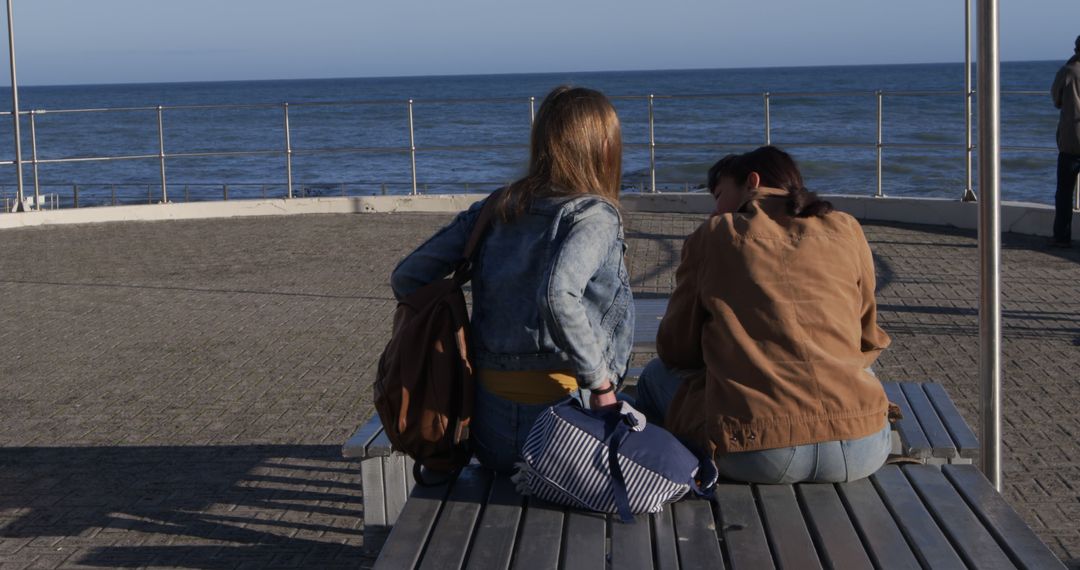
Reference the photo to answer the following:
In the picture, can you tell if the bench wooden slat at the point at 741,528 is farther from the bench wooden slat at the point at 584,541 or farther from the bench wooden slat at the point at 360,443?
the bench wooden slat at the point at 360,443

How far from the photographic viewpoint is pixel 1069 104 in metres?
10.7

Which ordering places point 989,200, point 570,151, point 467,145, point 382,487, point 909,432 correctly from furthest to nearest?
point 467,145 → point 382,487 → point 909,432 → point 989,200 → point 570,151

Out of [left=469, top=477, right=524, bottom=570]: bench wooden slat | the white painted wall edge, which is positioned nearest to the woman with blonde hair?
[left=469, top=477, right=524, bottom=570]: bench wooden slat

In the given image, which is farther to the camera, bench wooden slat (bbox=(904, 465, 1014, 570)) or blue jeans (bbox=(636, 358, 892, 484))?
blue jeans (bbox=(636, 358, 892, 484))

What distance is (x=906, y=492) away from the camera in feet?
10.7

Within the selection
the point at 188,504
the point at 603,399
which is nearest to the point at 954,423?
the point at 603,399

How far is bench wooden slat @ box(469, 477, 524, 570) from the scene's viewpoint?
2873 mm

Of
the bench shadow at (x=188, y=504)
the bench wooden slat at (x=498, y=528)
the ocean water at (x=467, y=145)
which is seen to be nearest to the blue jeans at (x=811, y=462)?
the bench wooden slat at (x=498, y=528)

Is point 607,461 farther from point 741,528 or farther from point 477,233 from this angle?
point 477,233

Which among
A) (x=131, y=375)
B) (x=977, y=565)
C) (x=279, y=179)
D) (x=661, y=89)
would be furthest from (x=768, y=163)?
(x=661, y=89)

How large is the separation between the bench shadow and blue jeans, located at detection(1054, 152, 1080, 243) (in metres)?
7.42

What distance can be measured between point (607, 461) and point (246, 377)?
4.23m

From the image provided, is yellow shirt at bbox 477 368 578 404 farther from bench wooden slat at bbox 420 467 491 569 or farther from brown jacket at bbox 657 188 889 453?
brown jacket at bbox 657 188 889 453

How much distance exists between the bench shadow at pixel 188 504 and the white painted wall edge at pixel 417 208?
329 inches
